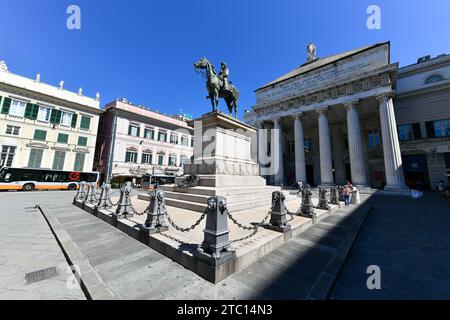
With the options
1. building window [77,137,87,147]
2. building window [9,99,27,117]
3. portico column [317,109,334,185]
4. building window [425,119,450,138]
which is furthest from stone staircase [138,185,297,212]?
building window [9,99,27,117]

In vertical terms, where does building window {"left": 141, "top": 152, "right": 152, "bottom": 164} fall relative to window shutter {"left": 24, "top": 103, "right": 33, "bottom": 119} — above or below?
below

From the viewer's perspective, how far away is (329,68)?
2281cm

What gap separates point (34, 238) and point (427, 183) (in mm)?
33710

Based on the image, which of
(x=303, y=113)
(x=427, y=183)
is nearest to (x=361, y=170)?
(x=303, y=113)

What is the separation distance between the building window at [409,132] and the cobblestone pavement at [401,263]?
2363 cm

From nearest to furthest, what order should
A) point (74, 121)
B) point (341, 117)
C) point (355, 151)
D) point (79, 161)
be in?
point (355, 151) → point (341, 117) → point (79, 161) → point (74, 121)

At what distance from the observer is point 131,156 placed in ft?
101

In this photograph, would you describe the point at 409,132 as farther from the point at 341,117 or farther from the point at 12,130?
the point at 12,130

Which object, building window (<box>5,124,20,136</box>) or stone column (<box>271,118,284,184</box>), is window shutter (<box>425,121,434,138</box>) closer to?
stone column (<box>271,118,284,184</box>)

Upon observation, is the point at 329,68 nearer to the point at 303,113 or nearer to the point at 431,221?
the point at 303,113

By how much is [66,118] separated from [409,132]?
158 feet

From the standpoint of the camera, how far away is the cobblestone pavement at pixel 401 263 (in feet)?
8.67

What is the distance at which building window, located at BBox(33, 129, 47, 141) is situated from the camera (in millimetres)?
24622

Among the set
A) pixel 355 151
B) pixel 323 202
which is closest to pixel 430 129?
pixel 355 151
